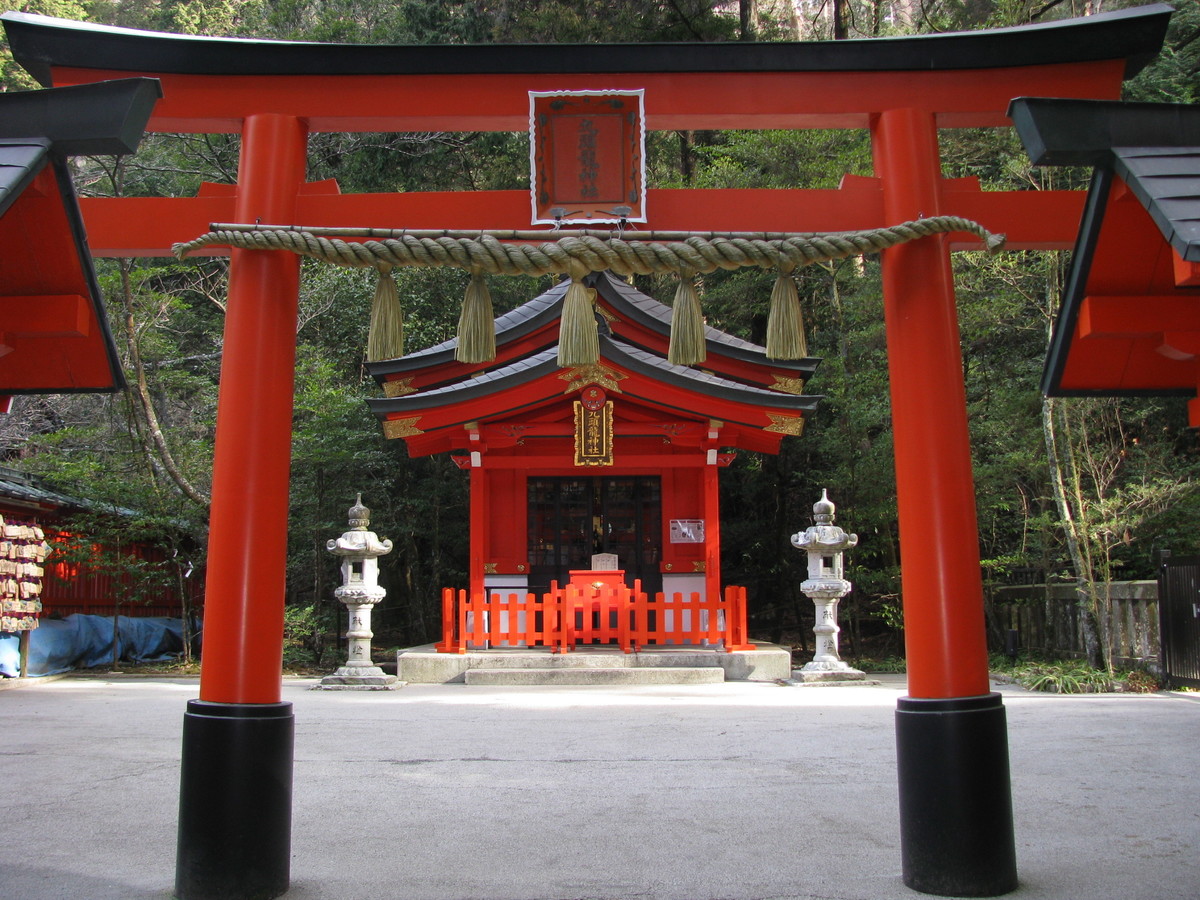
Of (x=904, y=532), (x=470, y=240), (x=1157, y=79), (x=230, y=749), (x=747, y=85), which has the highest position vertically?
(x=1157, y=79)

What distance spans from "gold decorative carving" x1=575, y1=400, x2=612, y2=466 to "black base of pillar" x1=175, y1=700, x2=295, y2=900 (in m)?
8.61

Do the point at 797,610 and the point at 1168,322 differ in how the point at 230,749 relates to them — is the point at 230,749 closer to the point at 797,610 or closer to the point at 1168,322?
the point at 1168,322

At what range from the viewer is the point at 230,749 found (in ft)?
11.3

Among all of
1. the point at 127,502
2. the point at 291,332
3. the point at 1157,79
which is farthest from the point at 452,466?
the point at 291,332

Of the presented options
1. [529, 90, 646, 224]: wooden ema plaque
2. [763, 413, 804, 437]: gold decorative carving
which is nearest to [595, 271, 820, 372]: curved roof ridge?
[763, 413, 804, 437]: gold decorative carving

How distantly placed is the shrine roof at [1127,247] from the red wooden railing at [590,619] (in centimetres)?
788

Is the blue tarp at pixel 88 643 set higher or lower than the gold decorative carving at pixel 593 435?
lower

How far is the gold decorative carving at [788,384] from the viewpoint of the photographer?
13.0 meters

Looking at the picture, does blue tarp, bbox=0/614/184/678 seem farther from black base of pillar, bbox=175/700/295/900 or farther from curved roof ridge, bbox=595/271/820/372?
black base of pillar, bbox=175/700/295/900

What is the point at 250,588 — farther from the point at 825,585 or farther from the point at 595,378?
the point at 825,585

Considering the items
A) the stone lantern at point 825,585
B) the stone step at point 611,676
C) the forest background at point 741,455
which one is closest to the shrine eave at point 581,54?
the stone lantern at point 825,585

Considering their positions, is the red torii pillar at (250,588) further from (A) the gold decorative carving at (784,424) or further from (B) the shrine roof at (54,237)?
(A) the gold decorative carving at (784,424)

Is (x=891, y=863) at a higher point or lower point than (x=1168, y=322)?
lower

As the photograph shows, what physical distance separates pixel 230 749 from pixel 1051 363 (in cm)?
362
